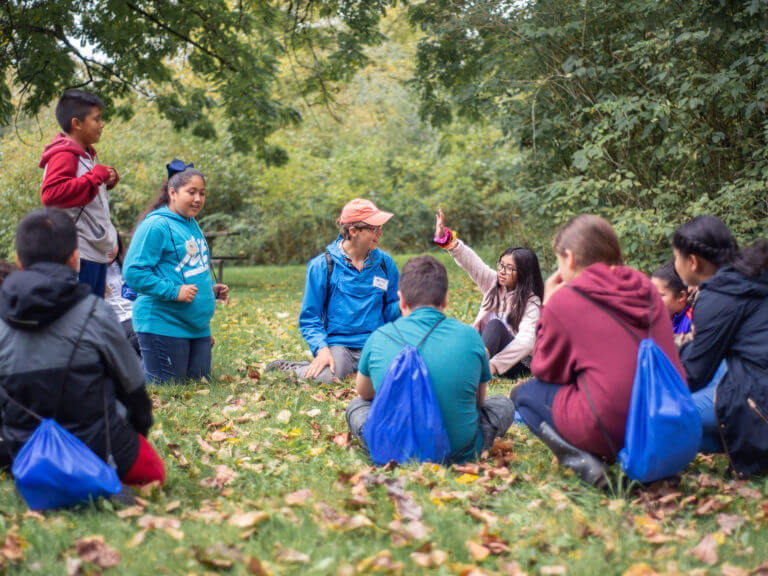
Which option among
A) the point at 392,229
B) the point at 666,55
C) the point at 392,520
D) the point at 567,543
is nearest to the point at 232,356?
the point at 392,520

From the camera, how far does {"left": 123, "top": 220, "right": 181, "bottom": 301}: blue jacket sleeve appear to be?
5418mm

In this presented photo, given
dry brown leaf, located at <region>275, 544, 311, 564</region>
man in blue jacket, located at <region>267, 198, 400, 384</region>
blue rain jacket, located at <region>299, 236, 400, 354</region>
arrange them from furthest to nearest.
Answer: blue rain jacket, located at <region>299, 236, 400, 354</region> < man in blue jacket, located at <region>267, 198, 400, 384</region> < dry brown leaf, located at <region>275, 544, 311, 564</region>

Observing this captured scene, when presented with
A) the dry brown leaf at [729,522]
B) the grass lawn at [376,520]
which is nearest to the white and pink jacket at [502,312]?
the grass lawn at [376,520]

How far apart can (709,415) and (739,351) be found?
38 cm

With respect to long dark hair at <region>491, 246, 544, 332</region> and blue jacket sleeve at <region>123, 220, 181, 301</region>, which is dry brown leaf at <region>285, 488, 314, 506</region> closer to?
blue jacket sleeve at <region>123, 220, 181, 301</region>

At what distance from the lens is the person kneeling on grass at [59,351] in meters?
3.03

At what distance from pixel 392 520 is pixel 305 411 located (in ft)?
6.68

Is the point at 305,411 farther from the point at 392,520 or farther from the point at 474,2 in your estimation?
the point at 474,2

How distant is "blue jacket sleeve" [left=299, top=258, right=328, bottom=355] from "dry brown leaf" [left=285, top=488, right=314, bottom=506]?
2.49 meters

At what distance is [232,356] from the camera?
7.30 m

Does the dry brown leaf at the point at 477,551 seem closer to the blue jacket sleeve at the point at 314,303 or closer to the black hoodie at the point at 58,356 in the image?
the black hoodie at the point at 58,356

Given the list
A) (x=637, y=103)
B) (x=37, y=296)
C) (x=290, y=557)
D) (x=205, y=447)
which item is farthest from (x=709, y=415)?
(x=637, y=103)

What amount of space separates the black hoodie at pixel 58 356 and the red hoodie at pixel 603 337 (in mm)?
2037

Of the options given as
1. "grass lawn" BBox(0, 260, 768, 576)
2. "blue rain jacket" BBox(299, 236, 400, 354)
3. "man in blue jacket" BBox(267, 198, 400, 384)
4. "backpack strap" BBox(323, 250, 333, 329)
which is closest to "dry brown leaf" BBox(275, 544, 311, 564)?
"grass lawn" BBox(0, 260, 768, 576)
